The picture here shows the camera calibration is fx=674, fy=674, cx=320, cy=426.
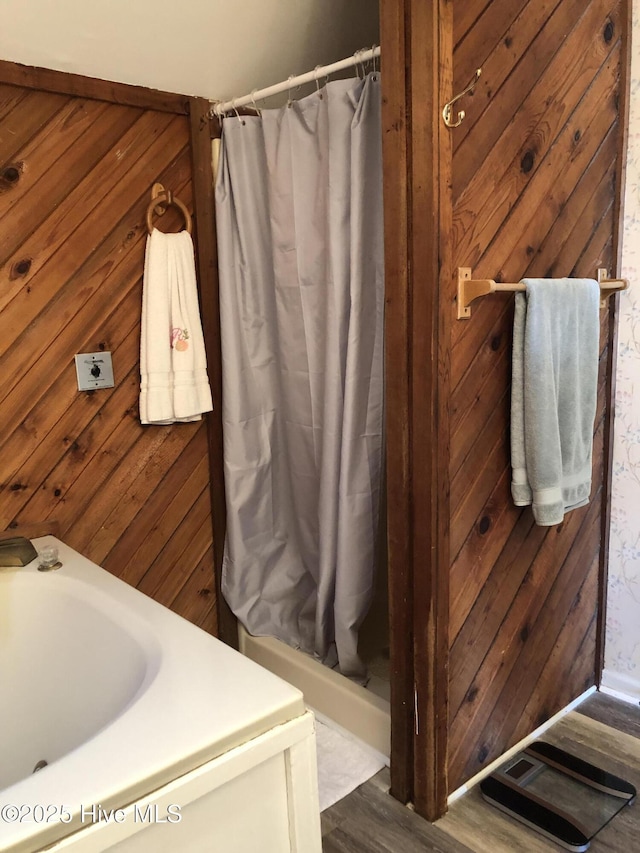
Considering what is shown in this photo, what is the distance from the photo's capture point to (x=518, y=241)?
5.67 feet

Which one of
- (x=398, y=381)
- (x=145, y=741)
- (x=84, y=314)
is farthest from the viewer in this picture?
(x=84, y=314)

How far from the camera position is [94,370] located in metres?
2.00

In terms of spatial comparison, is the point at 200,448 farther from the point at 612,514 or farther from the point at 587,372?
the point at 612,514

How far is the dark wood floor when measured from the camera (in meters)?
1.63

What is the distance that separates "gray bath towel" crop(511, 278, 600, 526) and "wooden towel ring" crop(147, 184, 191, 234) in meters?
1.06

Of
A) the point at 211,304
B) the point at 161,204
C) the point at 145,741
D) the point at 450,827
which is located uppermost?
the point at 161,204

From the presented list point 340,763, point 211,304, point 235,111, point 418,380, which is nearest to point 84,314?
point 211,304

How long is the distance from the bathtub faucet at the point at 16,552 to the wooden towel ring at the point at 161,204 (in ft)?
3.22

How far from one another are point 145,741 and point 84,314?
4.30ft

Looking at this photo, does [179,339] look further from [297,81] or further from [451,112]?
[451,112]

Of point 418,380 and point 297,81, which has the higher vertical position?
point 297,81

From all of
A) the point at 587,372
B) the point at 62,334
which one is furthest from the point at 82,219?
the point at 587,372

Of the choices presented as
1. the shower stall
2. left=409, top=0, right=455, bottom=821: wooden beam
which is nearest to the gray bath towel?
left=409, top=0, right=455, bottom=821: wooden beam

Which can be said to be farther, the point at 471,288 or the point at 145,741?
the point at 471,288
